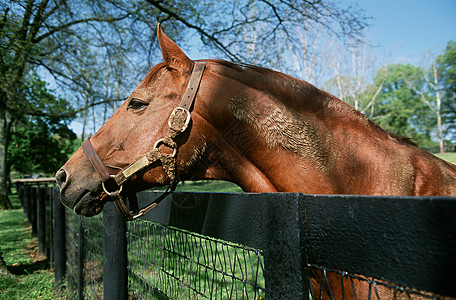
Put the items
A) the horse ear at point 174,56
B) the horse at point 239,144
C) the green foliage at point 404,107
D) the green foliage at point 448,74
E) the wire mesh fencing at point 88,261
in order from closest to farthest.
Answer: the horse at point 239,144 → the horse ear at point 174,56 → the wire mesh fencing at point 88,261 → the green foliage at point 448,74 → the green foliage at point 404,107

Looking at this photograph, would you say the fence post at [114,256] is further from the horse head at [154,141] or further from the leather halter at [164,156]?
the leather halter at [164,156]

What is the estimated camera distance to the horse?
1.72m

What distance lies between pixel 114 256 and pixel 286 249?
75.7 inches

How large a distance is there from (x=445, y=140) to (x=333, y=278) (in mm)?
54919

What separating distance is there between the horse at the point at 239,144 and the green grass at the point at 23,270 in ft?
11.1

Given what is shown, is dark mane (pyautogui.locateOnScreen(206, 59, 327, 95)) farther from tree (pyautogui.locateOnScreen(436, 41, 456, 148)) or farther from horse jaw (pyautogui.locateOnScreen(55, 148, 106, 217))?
tree (pyautogui.locateOnScreen(436, 41, 456, 148))

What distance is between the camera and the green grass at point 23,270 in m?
4.05

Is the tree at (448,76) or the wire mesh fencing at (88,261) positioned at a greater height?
the tree at (448,76)

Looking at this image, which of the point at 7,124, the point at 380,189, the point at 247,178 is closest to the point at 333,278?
the point at 380,189

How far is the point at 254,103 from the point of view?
185 centimetres

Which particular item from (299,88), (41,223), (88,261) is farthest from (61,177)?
(41,223)

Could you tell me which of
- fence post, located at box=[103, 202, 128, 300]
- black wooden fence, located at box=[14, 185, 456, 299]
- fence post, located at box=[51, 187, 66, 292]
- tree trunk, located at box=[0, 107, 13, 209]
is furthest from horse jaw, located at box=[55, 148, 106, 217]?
tree trunk, located at box=[0, 107, 13, 209]

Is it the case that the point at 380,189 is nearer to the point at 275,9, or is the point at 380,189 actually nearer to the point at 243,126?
the point at 243,126

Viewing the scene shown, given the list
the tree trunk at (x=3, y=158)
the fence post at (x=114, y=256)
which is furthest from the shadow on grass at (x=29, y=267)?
the tree trunk at (x=3, y=158)
